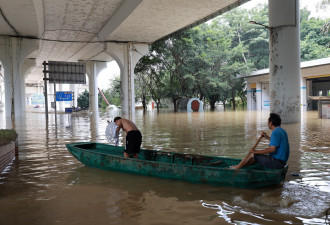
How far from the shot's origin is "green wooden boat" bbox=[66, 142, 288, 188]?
5043 millimetres

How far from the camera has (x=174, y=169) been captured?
5594mm

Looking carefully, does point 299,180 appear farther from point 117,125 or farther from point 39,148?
point 39,148

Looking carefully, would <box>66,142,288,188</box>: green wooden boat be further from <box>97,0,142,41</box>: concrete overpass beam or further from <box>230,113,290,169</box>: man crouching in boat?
<box>97,0,142,41</box>: concrete overpass beam

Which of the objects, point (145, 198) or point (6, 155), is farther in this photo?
point (6, 155)

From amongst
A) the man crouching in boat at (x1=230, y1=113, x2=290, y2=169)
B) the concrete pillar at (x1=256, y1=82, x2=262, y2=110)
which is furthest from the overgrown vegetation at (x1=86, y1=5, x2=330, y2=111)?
the man crouching in boat at (x1=230, y1=113, x2=290, y2=169)

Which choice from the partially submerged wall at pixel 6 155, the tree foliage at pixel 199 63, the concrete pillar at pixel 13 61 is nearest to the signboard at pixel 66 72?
the concrete pillar at pixel 13 61

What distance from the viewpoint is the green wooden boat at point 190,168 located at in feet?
16.5

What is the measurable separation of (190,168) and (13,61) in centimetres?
2375

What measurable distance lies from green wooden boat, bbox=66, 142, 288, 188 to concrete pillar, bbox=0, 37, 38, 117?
793 inches

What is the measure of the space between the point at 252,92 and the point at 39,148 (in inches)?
1276

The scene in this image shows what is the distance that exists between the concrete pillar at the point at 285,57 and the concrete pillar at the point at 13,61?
1911cm

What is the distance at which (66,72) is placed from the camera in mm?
25734

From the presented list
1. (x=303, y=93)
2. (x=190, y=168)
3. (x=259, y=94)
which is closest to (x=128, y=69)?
(x=259, y=94)

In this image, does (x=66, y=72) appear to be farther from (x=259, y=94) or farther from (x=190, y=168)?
(x=190, y=168)
